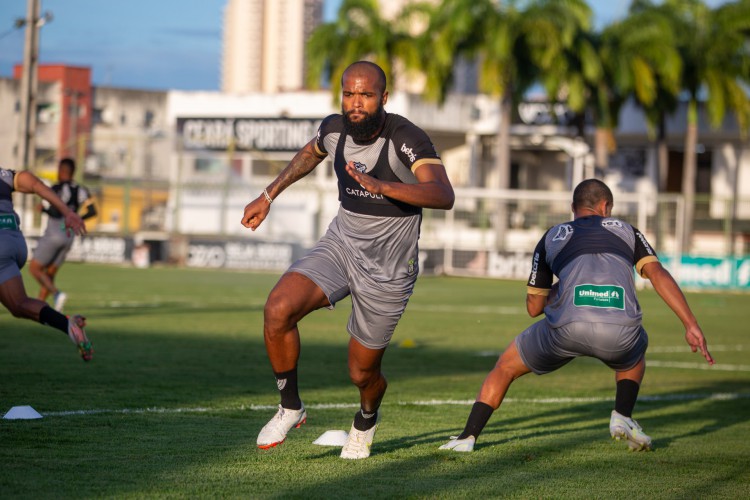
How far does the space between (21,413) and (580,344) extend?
370 centimetres

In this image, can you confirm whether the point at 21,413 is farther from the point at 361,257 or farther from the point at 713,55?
the point at 713,55

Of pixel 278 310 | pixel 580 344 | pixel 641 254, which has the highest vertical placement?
pixel 641 254

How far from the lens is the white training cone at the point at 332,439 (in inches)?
281

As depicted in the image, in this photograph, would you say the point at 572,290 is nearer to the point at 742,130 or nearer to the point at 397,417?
the point at 397,417

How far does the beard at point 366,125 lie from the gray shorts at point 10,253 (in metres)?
4.18

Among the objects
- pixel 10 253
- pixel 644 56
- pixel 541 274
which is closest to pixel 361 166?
pixel 541 274

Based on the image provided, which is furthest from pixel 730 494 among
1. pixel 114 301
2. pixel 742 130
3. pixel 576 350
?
pixel 742 130

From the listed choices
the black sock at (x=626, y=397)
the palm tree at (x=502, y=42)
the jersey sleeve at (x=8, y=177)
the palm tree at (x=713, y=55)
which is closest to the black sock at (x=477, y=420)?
the black sock at (x=626, y=397)

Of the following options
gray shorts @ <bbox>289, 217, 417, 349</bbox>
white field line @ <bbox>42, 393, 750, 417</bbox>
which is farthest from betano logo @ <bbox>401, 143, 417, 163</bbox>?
white field line @ <bbox>42, 393, 750, 417</bbox>

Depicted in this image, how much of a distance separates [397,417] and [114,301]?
12.3m

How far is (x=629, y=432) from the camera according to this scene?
24.3 ft

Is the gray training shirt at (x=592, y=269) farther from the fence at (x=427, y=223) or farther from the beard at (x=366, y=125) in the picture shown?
the fence at (x=427, y=223)

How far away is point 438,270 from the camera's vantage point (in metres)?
36.1

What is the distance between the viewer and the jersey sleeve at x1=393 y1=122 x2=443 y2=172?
21.1ft
